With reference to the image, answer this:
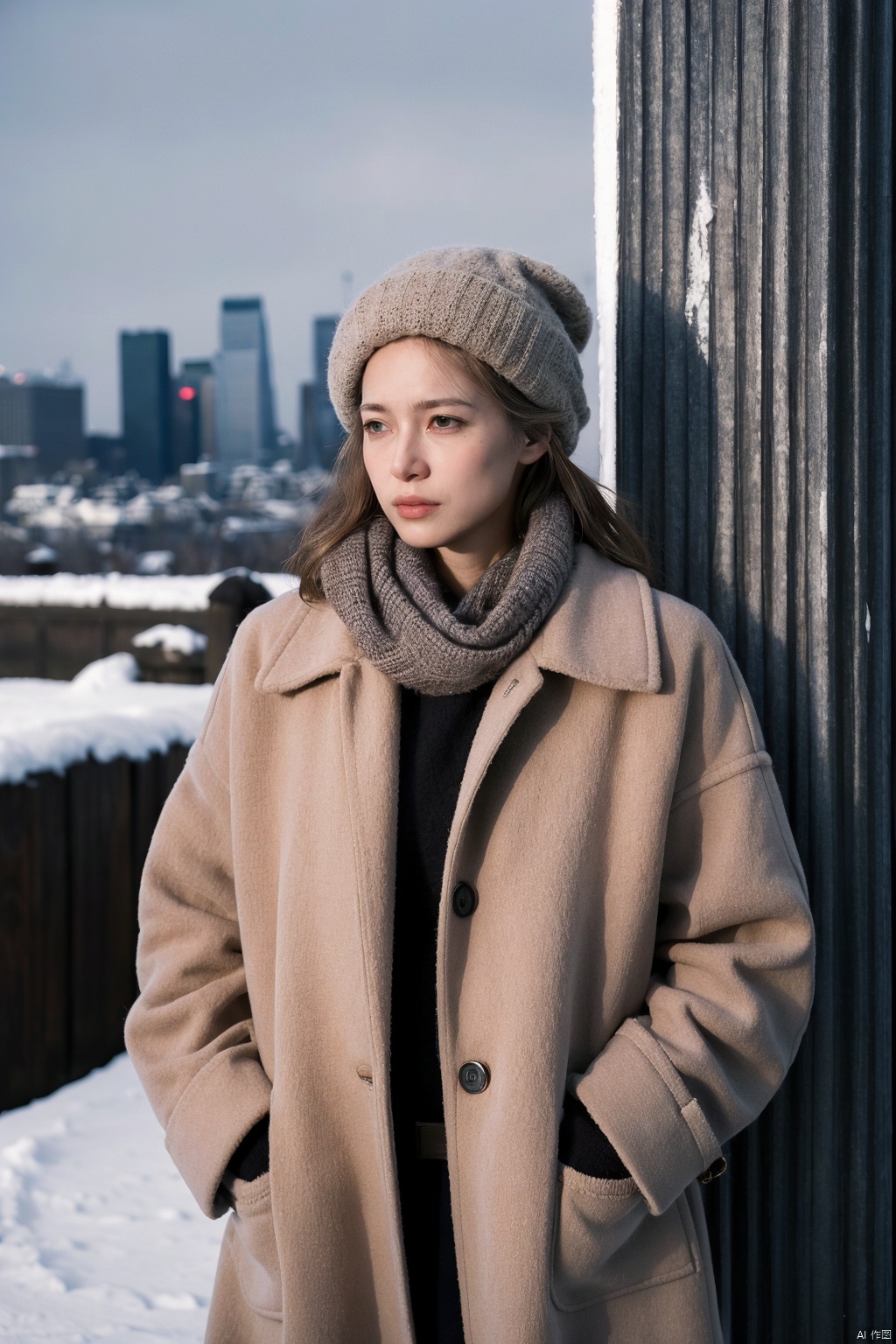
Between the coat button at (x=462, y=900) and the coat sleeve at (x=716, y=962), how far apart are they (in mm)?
271

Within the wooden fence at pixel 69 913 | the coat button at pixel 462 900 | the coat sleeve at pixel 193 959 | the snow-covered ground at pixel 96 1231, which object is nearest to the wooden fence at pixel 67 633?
the wooden fence at pixel 69 913

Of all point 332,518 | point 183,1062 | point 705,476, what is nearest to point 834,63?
point 705,476

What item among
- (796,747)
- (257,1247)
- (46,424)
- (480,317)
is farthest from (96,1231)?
(46,424)

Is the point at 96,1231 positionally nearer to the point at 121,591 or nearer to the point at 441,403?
the point at 441,403

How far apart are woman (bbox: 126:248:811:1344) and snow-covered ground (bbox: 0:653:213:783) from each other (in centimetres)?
219

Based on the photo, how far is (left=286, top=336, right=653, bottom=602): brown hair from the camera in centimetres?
192

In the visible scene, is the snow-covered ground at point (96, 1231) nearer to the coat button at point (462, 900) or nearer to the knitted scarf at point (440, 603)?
the coat button at point (462, 900)

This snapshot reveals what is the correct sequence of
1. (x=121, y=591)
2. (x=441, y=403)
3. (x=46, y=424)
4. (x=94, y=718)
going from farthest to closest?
1. (x=46, y=424)
2. (x=121, y=591)
3. (x=94, y=718)
4. (x=441, y=403)

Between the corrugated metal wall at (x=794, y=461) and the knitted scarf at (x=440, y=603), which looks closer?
the knitted scarf at (x=440, y=603)

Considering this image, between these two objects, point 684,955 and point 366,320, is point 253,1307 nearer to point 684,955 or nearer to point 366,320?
point 684,955

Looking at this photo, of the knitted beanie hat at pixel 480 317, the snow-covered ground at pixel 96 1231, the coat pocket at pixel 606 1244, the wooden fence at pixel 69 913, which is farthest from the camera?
the wooden fence at pixel 69 913

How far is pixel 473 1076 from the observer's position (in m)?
1.69

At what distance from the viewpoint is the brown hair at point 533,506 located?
1.92 meters

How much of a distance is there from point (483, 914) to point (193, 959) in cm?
52
